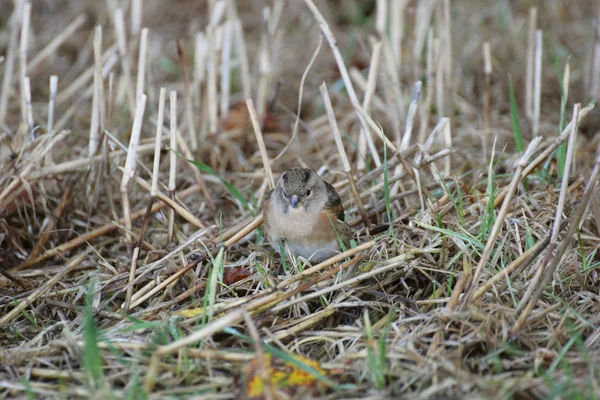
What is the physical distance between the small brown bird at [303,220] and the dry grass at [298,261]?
156 mm

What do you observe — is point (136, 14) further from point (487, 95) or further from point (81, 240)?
point (487, 95)

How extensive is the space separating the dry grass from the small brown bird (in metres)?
0.16

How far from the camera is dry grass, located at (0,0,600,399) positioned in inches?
112

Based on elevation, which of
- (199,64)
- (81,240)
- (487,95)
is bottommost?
(81,240)

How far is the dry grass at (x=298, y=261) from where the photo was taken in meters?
2.86

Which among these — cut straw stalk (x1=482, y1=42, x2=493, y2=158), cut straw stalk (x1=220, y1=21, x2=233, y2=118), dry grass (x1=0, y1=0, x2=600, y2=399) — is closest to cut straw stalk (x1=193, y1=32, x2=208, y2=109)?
dry grass (x1=0, y1=0, x2=600, y2=399)

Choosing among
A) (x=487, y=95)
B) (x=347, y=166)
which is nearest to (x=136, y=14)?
(x=347, y=166)

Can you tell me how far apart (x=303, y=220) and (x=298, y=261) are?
26 cm

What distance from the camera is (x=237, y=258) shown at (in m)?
Answer: 4.05

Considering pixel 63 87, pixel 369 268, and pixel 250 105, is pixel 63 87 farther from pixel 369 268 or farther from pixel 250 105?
pixel 369 268

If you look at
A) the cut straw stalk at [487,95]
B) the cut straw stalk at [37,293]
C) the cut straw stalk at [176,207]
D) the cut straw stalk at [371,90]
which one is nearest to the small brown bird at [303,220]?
the cut straw stalk at [176,207]

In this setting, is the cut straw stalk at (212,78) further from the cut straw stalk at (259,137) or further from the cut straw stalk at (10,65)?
the cut straw stalk at (10,65)

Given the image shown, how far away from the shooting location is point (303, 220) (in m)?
3.83

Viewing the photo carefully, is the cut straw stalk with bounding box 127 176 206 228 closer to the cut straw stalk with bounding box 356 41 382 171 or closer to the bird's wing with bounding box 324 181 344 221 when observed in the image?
the bird's wing with bounding box 324 181 344 221
